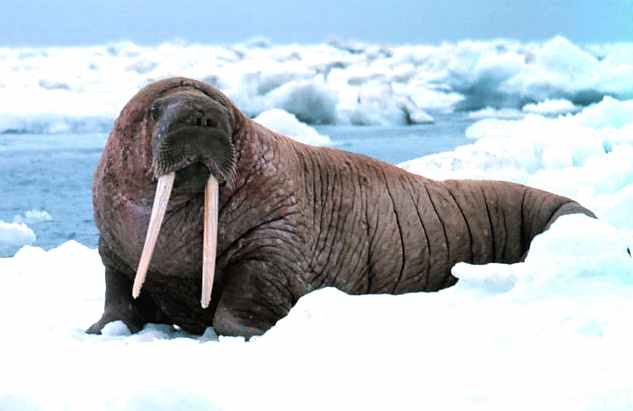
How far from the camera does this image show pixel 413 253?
5648mm

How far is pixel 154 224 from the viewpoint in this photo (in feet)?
14.4

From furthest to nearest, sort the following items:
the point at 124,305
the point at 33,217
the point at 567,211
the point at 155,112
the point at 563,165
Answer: the point at 33,217, the point at 563,165, the point at 567,211, the point at 124,305, the point at 155,112

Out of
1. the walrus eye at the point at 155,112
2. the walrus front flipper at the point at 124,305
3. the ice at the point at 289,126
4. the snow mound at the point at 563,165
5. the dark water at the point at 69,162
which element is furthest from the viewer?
the ice at the point at 289,126

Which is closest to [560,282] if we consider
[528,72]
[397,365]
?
[397,365]

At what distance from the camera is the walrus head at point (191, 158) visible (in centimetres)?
443

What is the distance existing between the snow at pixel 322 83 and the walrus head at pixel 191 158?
16.1 meters

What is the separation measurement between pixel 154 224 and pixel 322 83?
17060 millimetres

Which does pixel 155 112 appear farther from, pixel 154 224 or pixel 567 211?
pixel 567 211

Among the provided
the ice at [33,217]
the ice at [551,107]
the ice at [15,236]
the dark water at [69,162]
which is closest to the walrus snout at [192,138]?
the dark water at [69,162]

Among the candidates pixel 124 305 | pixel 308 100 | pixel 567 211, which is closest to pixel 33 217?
pixel 124 305

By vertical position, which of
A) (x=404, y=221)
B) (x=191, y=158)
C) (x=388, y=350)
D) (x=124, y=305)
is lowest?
(x=124, y=305)

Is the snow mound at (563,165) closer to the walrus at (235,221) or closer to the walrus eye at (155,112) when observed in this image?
the walrus at (235,221)

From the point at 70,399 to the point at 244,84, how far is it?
19.7 metres

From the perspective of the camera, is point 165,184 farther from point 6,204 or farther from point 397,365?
point 6,204
